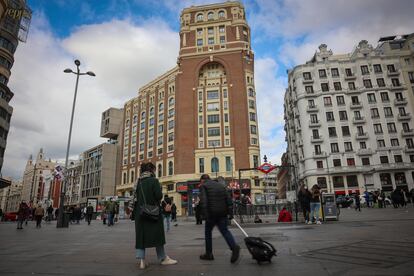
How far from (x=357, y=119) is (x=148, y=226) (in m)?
58.3

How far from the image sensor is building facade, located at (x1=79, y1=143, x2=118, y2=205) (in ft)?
265

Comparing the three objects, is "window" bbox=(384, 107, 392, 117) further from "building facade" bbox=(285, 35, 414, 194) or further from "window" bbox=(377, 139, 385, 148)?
"window" bbox=(377, 139, 385, 148)

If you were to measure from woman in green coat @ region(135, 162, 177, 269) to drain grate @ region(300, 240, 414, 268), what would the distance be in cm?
252

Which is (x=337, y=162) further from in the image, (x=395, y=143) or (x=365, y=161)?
(x=395, y=143)

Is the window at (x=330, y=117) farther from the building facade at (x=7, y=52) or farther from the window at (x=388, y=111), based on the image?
the building facade at (x=7, y=52)

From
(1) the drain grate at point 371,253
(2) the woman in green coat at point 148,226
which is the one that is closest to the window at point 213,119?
(1) the drain grate at point 371,253

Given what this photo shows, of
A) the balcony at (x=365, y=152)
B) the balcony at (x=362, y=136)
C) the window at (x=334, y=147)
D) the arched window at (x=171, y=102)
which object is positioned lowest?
the balcony at (x=365, y=152)

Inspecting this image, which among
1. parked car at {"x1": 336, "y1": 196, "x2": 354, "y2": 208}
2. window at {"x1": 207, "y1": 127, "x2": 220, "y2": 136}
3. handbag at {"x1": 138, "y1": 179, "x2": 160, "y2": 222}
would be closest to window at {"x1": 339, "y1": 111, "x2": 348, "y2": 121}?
parked car at {"x1": 336, "y1": 196, "x2": 354, "y2": 208}

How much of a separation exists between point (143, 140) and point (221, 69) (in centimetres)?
2318

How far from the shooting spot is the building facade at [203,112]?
2045 inches

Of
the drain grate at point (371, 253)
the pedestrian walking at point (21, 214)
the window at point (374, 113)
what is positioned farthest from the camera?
the window at point (374, 113)

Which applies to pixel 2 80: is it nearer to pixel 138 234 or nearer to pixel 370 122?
pixel 138 234

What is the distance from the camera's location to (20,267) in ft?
15.7

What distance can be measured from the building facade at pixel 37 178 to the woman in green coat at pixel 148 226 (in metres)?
129
